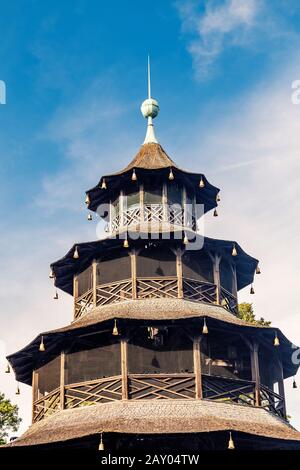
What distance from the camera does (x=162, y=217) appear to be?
135ft

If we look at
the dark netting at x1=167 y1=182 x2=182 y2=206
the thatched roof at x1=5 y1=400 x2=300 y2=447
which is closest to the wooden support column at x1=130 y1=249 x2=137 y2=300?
the dark netting at x1=167 y1=182 x2=182 y2=206

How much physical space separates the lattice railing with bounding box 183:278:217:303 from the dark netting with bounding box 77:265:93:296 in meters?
4.42

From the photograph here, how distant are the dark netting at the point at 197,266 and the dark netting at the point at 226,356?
364 centimetres

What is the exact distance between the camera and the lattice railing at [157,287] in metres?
38.2

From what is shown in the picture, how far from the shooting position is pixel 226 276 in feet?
135

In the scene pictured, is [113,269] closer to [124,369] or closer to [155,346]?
[155,346]

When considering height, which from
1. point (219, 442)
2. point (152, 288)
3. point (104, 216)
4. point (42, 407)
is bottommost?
point (219, 442)

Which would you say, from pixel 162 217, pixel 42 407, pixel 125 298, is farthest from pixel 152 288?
pixel 42 407

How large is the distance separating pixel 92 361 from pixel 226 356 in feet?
18.6

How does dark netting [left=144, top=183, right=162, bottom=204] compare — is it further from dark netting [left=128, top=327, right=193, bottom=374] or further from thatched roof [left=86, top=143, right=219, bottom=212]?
dark netting [left=128, top=327, right=193, bottom=374]

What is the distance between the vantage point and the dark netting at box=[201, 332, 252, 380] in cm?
3641

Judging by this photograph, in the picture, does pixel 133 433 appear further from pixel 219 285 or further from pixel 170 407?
pixel 219 285

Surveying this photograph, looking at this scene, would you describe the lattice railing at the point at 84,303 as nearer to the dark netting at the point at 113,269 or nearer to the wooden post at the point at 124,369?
the dark netting at the point at 113,269

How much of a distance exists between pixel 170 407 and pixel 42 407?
669cm
